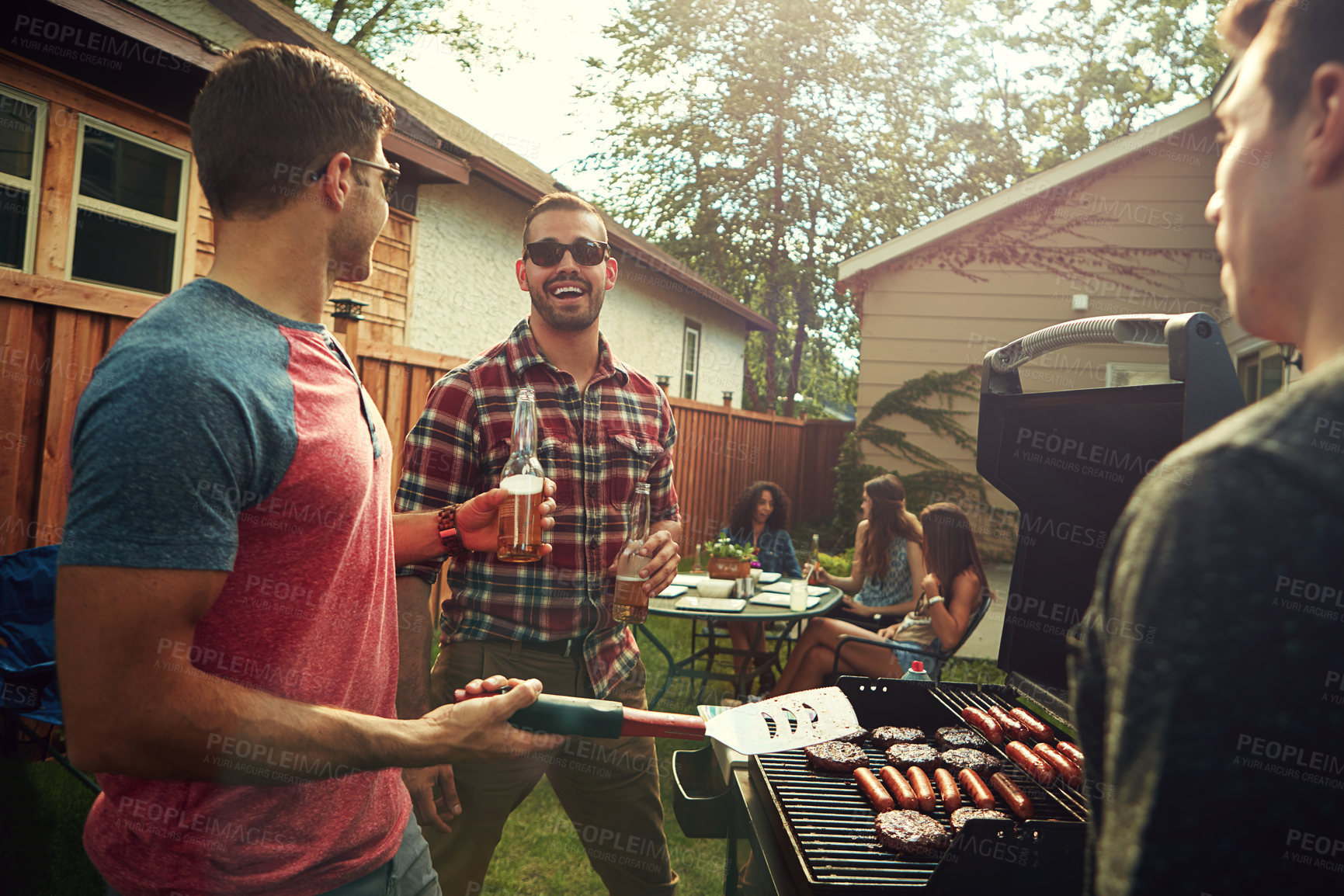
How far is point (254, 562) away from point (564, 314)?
1.89 meters

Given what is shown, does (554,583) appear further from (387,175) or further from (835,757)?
(387,175)

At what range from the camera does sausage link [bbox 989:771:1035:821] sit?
2010mm

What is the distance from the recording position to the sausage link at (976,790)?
209cm

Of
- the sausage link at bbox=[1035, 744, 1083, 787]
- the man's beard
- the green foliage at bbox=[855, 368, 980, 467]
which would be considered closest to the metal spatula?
the sausage link at bbox=[1035, 744, 1083, 787]

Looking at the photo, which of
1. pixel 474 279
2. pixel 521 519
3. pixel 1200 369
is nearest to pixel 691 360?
pixel 474 279

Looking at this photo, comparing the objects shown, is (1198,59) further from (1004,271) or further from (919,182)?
Answer: (1004,271)

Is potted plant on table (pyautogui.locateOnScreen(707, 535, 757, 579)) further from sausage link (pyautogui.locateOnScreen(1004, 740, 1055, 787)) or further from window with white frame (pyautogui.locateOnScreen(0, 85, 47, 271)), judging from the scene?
window with white frame (pyautogui.locateOnScreen(0, 85, 47, 271))

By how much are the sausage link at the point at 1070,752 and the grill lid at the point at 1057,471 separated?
0.75 feet

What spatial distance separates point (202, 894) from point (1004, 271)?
12569mm

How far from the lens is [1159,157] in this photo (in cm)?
1137

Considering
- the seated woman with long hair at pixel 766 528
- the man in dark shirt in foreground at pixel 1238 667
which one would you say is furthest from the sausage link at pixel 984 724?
the seated woman with long hair at pixel 766 528

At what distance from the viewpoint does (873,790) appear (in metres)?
2.11

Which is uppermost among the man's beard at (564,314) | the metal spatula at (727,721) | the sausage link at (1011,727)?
the man's beard at (564,314)

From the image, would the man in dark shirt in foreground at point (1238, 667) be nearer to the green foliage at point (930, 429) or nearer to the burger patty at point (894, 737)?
the burger patty at point (894, 737)
